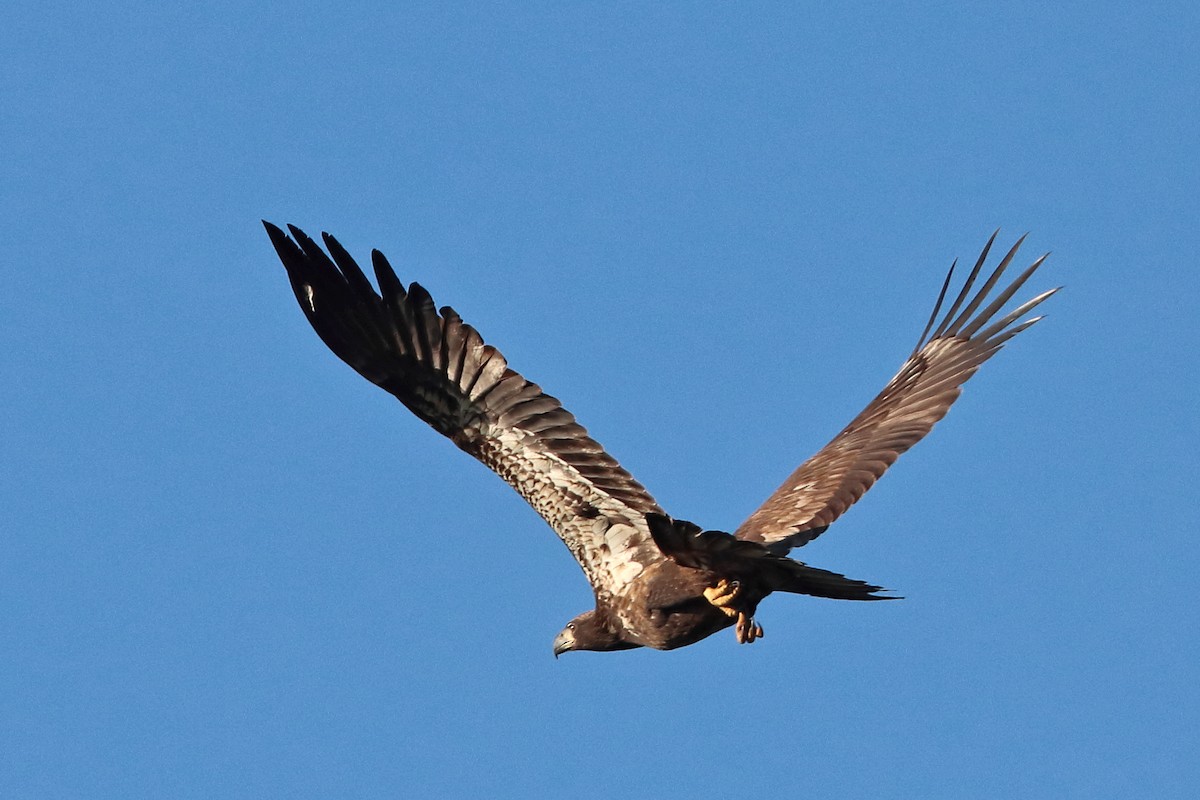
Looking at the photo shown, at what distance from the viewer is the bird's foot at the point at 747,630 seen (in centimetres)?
1125

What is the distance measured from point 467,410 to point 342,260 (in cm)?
134

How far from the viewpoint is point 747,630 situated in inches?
445

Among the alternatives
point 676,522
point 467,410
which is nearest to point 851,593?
point 676,522

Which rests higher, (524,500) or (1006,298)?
(1006,298)

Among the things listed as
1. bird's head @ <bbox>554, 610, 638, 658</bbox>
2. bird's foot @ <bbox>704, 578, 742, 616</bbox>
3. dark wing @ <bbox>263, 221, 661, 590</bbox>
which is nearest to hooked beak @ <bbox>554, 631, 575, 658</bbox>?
bird's head @ <bbox>554, 610, 638, 658</bbox>

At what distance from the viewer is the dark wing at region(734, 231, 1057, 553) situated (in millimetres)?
12781

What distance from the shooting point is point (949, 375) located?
1431cm

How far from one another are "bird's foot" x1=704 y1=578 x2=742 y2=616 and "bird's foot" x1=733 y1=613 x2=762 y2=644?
0.18ft

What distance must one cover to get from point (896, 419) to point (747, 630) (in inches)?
131

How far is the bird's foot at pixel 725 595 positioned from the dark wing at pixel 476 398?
35.5 inches

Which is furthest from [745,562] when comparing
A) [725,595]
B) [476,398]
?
[476,398]

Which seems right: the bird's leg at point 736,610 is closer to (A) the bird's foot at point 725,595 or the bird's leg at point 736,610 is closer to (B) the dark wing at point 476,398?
(A) the bird's foot at point 725,595

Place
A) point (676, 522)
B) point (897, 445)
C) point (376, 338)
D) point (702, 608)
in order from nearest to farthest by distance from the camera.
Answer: point (676, 522) → point (702, 608) → point (376, 338) → point (897, 445)

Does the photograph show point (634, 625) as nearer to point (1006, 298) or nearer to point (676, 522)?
point (676, 522)
